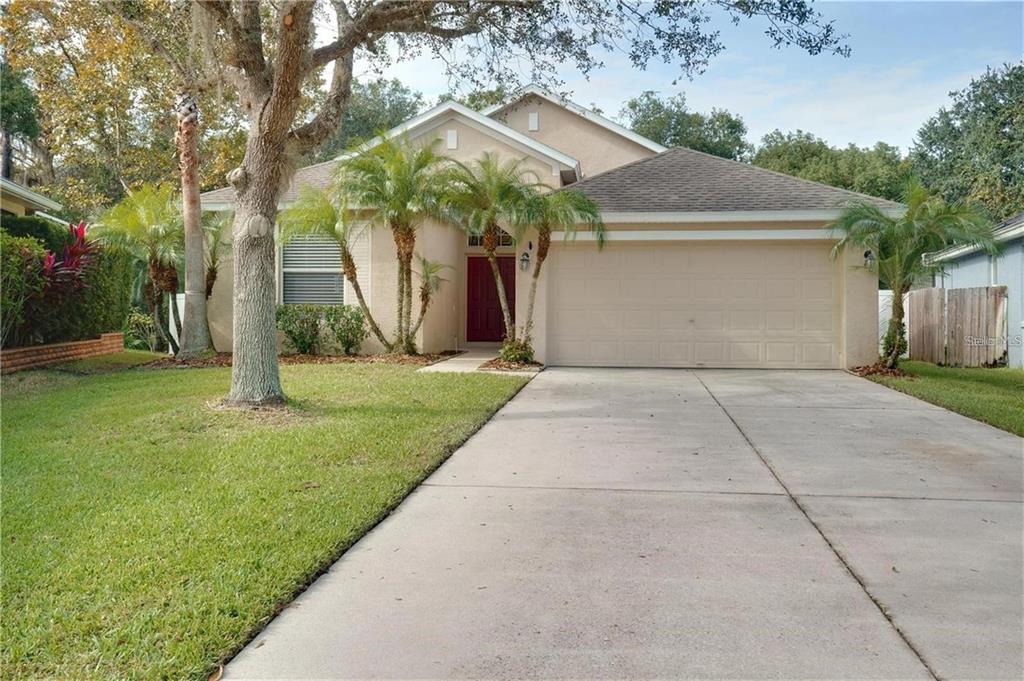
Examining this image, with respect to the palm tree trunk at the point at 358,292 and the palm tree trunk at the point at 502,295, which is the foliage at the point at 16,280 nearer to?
the palm tree trunk at the point at 358,292

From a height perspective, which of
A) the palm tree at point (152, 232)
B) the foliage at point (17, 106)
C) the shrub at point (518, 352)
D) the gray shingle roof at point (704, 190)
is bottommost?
the shrub at point (518, 352)

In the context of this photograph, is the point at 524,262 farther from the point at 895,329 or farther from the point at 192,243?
the point at 895,329

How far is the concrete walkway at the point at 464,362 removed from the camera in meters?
12.8

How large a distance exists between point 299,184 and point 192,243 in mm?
2911

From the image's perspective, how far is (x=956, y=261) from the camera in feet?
63.4

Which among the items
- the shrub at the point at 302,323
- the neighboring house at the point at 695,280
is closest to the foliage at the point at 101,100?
the shrub at the point at 302,323

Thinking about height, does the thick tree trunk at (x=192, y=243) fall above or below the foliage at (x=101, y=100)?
below

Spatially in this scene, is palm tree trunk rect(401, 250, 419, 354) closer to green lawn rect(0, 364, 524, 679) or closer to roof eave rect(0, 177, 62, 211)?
green lawn rect(0, 364, 524, 679)

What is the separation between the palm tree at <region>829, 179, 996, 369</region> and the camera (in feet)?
37.9

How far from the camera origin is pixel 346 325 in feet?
48.9

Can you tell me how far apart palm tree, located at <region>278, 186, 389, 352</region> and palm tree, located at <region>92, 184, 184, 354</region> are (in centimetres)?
221

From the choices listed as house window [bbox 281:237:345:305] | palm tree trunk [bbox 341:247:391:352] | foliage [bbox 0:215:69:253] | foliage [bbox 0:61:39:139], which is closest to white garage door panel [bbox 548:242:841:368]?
palm tree trunk [bbox 341:247:391:352]

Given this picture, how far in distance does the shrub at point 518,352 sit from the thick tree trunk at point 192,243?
19.0 ft
